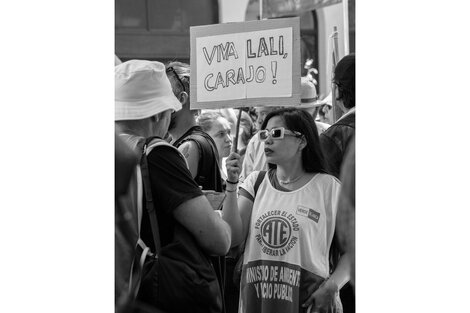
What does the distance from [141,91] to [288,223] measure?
→ 2.15 ft

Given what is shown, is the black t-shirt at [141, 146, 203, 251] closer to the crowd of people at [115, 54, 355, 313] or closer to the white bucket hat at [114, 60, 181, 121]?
the crowd of people at [115, 54, 355, 313]

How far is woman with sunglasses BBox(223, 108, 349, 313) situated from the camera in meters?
3.11

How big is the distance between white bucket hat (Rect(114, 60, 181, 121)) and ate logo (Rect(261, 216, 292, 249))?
0.50m

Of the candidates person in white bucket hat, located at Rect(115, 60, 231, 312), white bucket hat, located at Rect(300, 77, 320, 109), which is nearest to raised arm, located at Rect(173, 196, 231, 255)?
person in white bucket hat, located at Rect(115, 60, 231, 312)

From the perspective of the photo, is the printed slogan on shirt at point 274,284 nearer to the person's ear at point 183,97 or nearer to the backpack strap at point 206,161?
the backpack strap at point 206,161

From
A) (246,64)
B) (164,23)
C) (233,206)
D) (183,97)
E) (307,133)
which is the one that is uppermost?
(164,23)

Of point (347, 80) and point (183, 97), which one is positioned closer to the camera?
point (347, 80)

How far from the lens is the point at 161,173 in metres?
2.81

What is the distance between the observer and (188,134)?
341 centimetres

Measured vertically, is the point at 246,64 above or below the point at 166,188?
above

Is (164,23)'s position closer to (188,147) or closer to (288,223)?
(188,147)

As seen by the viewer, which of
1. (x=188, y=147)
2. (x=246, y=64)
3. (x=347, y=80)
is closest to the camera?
(x=347, y=80)

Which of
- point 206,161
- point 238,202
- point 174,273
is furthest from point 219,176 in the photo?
point 174,273

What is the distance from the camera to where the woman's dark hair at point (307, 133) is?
3209 millimetres
